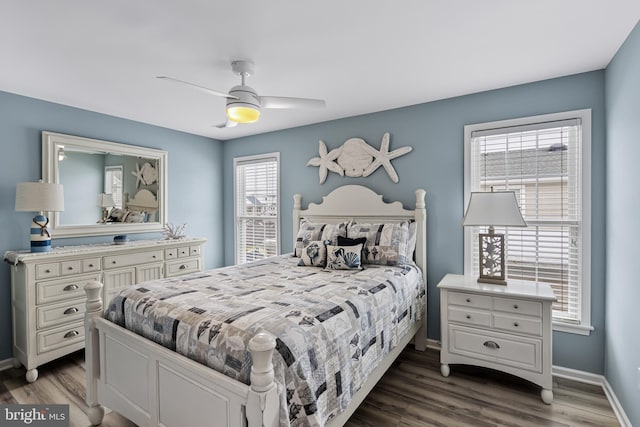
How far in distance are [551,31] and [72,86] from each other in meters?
3.78

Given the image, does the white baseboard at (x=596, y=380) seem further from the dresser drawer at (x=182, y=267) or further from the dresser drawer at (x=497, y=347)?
the dresser drawer at (x=182, y=267)

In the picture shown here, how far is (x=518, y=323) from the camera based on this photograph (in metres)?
2.42

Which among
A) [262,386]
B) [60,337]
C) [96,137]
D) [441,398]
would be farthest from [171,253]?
[441,398]

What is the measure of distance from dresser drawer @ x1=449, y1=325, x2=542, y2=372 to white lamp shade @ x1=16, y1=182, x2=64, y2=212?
373cm

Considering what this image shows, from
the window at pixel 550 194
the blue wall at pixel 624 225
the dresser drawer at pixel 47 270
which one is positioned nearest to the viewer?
the blue wall at pixel 624 225

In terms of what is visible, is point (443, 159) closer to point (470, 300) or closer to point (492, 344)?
point (470, 300)

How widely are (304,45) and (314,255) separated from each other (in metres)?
1.78

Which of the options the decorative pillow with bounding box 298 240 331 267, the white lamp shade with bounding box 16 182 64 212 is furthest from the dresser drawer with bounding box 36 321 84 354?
the decorative pillow with bounding box 298 240 331 267

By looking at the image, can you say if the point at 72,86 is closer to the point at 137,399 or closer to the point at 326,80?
the point at 326,80

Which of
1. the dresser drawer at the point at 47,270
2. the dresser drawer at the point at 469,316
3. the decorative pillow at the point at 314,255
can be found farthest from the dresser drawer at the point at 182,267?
the dresser drawer at the point at 469,316

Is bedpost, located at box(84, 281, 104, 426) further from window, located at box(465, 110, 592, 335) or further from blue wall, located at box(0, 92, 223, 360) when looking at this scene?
window, located at box(465, 110, 592, 335)

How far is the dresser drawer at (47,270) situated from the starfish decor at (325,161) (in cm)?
283

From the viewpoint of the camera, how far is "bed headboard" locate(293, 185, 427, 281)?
3242mm

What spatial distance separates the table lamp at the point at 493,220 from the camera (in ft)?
8.40
